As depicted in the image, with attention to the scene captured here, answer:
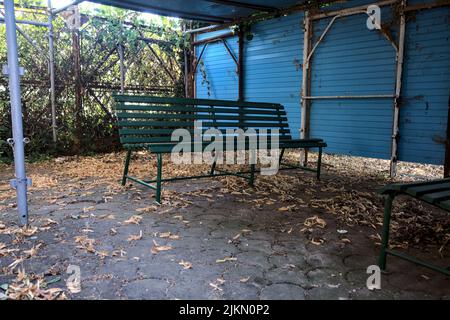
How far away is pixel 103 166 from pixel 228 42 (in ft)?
14.1

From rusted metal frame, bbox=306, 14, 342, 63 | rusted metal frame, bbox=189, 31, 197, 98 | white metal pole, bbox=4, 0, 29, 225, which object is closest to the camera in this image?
white metal pole, bbox=4, 0, 29, 225

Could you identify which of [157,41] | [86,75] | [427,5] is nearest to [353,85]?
[427,5]

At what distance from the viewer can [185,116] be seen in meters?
4.45

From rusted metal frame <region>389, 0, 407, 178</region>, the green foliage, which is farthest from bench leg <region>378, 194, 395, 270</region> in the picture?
the green foliage

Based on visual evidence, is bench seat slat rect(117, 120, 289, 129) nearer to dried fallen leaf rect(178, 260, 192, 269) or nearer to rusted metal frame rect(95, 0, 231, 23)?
dried fallen leaf rect(178, 260, 192, 269)

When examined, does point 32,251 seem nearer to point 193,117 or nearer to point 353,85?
point 193,117

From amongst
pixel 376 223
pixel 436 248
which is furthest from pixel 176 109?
pixel 436 248

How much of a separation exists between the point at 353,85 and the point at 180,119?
3.15 metres

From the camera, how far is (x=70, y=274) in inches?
81.1

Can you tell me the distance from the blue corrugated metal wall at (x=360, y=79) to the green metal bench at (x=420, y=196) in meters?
3.33

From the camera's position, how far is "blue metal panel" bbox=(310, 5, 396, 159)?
5637mm

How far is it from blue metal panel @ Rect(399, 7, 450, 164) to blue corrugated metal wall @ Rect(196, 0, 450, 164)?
12 mm

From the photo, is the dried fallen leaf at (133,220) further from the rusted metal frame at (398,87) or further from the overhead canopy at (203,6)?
the overhead canopy at (203,6)
